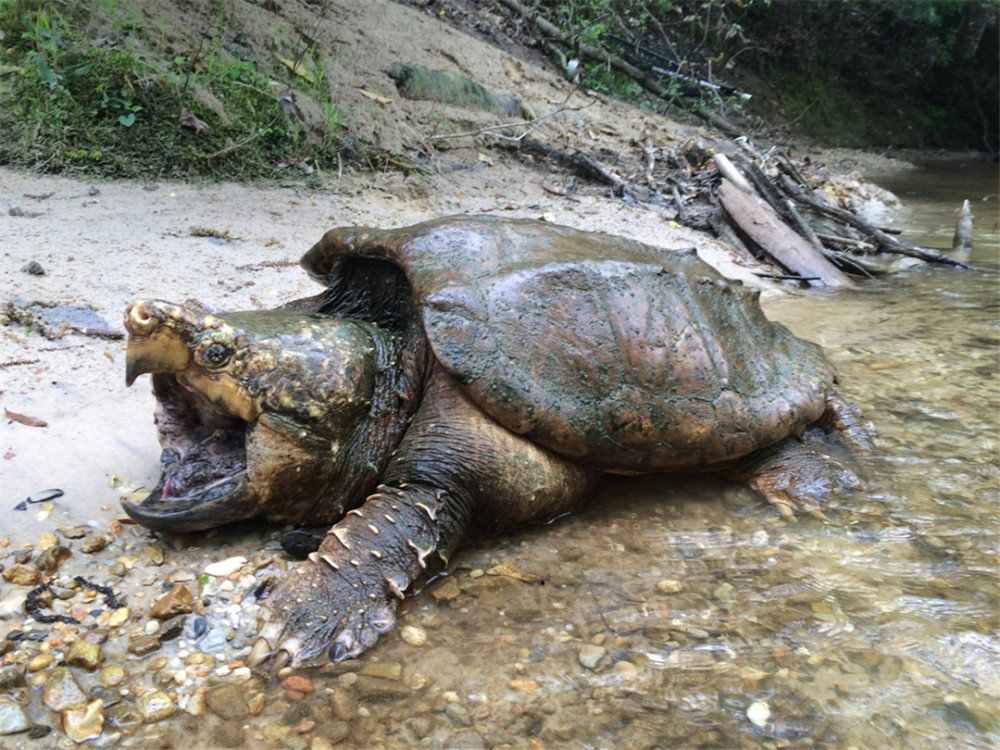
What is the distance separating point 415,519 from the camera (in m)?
1.94

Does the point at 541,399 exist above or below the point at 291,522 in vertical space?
above

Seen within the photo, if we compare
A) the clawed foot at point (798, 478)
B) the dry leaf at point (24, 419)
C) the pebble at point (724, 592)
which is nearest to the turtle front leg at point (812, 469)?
the clawed foot at point (798, 478)

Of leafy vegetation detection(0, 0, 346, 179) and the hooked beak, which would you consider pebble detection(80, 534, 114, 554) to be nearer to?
the hooked beak

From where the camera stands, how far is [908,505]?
250 centimetres

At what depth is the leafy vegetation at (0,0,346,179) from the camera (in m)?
4.51

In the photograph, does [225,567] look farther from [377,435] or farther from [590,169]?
[590,169]

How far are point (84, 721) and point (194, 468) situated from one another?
0.77m

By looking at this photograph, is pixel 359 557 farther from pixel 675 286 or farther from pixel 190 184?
pixel 190 184

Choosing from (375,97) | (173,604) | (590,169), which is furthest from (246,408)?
(590,169)

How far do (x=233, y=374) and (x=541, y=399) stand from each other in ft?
2.98

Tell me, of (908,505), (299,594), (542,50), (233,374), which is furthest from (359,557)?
(542,50)

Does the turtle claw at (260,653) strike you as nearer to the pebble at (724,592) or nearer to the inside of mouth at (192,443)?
the inside of mouth at (192,443)

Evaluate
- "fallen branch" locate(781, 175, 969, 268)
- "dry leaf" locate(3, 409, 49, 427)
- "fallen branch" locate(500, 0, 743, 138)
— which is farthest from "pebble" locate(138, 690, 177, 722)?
"fallen branch" locate(500, 0, 743, 138)

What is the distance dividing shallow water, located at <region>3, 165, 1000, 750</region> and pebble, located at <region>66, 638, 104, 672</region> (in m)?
0.11
